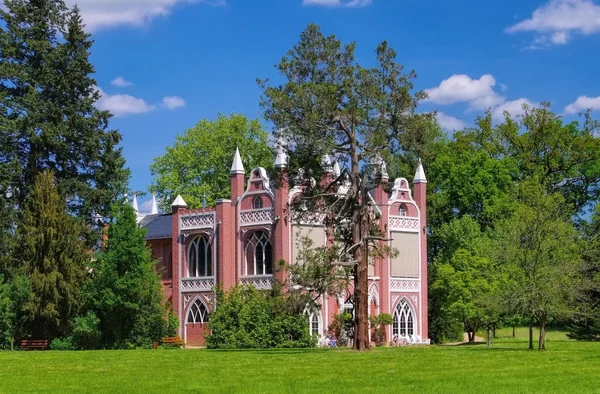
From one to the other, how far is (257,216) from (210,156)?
22.9 meters

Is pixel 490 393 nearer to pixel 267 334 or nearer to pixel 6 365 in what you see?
pixel 6 365

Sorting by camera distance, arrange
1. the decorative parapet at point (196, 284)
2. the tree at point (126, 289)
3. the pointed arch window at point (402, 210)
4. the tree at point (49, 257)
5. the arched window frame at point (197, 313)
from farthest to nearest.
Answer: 1. the pointed arch window at point (402, 210)
2. the arched window frame at point (197, 313)
3. the decorative parapet at point (196, 284)
4. the tree at point (49, 257)
5. the tree at point (126, 289)

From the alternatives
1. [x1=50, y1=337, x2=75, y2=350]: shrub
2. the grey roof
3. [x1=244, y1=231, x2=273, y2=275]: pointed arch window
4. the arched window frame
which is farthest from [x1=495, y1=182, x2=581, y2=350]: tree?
the grey roof

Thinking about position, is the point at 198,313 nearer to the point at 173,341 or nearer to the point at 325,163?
the point at 173,341

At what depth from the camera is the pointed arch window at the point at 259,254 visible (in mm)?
49781

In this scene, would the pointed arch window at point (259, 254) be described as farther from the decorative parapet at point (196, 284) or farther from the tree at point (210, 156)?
the tree at point (210, 156)

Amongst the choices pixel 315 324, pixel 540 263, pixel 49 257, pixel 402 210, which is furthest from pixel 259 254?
pixel 540 263

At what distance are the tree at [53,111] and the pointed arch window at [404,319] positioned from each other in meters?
17.5

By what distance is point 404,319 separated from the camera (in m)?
53.4

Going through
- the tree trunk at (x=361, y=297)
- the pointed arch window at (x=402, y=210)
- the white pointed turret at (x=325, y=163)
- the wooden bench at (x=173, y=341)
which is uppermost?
the white pointed turret at (x=325, y=163)

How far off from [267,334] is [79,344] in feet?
33.1

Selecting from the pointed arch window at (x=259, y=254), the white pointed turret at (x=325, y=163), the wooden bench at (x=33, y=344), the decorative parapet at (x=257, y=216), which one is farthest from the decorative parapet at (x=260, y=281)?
the white pointed turret at (x=325, y=163)

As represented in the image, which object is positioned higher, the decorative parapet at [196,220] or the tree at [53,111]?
the tree at [53,111]

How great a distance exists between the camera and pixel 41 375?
2406 cm
